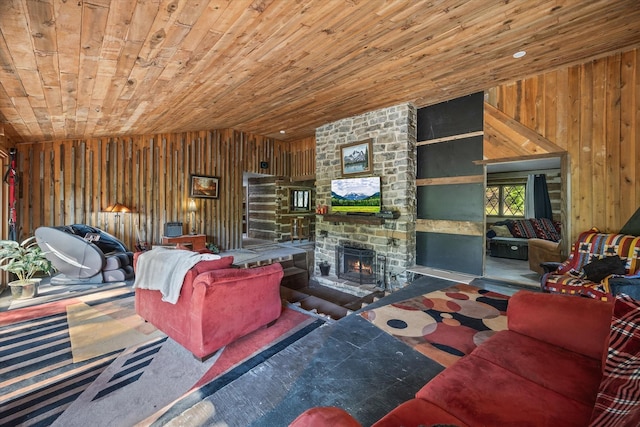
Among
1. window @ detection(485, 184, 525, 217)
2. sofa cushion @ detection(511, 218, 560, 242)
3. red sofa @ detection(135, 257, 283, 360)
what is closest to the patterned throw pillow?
red sofa @ detection(135, 257, 283, 360)

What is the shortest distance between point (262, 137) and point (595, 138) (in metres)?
6.81

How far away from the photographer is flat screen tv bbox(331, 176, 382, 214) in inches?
208

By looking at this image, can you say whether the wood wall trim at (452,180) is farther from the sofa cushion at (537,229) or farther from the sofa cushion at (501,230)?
the sofa cushion at (501,230)

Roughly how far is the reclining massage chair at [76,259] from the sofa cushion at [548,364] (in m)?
5.39

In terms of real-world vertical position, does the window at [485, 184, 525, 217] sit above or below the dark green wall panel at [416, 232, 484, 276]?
above

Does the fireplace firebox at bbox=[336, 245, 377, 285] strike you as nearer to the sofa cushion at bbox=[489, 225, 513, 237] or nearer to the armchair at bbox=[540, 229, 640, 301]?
the armchair at bbox=[540, 229, 640, 301]

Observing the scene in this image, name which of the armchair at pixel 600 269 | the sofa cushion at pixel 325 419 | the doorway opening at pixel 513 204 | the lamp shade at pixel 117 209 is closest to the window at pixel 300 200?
the lamp shade at pixel 117 209

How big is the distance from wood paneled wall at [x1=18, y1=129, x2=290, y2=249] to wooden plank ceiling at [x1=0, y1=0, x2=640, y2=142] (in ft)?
3.19

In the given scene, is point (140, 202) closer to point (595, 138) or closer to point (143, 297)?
point (143, 297)

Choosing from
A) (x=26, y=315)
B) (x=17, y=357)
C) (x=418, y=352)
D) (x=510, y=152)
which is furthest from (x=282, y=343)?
(x=510, y=152)

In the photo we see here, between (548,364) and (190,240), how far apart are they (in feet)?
20.6

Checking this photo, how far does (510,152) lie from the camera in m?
4.14

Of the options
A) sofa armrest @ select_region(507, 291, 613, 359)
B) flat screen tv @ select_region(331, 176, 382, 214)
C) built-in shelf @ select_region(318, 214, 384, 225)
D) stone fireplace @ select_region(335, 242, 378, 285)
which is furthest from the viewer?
stone fireplace @ select_region(335, 242, 378, 285)

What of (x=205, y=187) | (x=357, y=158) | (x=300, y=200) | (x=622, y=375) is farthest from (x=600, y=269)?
(x=300, y=200)
